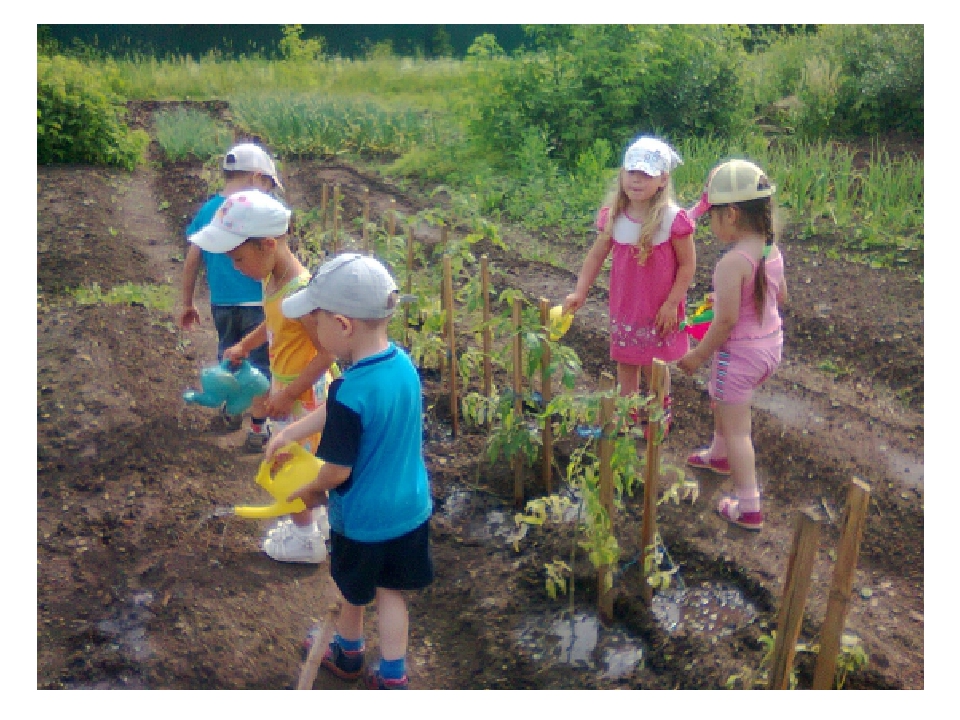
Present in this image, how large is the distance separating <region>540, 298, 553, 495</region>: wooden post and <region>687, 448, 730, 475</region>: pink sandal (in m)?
0.70

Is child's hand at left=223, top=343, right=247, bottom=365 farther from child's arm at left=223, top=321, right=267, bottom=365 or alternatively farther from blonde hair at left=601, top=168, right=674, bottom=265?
blonde hair at left=601, top=168, right=674, bottom=265

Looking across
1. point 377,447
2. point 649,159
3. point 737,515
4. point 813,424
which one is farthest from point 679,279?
point 377,447

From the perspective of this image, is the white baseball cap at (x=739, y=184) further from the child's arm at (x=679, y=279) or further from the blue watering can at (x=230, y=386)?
the blue watering can at (x=230, y=386)

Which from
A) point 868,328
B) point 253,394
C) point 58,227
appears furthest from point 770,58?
point 253,394

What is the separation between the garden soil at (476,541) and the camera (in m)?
2.71

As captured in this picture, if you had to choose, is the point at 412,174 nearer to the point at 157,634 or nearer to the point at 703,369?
the point at 703,369

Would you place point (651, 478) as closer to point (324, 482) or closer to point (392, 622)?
point (392, 622)

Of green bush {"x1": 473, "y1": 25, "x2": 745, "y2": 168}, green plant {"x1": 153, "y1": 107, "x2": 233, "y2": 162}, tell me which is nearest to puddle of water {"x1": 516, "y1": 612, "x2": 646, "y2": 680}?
green bush {"x1": 473, "y1": 25, "x2": 745, "y2": 168}

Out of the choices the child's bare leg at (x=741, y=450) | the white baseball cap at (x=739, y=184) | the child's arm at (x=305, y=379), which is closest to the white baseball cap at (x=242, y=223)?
the child's arm at (x=305, y=379)

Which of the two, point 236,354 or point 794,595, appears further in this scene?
point 236,354

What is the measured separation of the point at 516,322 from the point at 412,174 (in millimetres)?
7045

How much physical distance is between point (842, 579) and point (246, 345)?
7.21 feet

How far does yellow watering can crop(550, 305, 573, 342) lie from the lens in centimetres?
332

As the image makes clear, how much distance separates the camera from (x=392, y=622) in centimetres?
244
